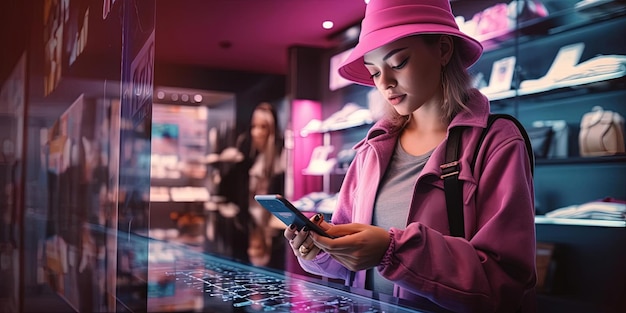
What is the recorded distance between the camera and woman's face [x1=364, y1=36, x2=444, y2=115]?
118 centimetres

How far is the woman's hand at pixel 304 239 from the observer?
1.03m

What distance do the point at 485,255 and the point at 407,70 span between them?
1.34 feet

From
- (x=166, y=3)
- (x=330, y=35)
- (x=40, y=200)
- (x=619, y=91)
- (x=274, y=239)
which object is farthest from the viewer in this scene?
(x=274, y=239)

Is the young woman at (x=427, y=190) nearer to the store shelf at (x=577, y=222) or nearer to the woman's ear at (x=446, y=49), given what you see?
the woman's ear at (x=446, y=49)

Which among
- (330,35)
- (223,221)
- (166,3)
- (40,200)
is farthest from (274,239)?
(166,3)

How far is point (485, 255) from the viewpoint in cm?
102

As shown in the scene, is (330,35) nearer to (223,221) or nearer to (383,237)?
(223,221)

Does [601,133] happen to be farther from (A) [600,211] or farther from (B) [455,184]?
(B) [455,184]

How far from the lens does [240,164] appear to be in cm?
626

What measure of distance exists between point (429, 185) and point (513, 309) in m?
Answer: 0.29

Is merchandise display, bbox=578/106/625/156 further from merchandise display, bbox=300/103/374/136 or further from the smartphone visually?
the smartphone

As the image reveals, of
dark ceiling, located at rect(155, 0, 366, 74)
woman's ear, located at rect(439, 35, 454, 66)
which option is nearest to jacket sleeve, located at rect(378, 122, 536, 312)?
woman's ear, located at rect(439, 35, 454, 66)

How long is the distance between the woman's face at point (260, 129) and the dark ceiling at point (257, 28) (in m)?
1.46

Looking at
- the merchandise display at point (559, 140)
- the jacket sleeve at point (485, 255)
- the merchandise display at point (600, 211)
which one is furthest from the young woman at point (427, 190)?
the merchandise display at point (559, 140)
